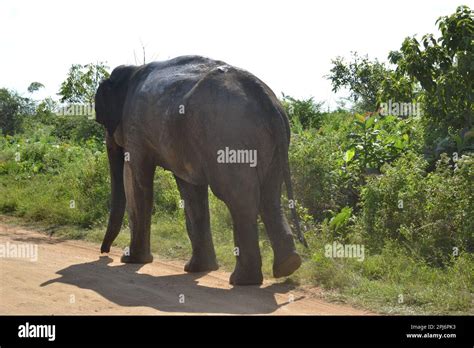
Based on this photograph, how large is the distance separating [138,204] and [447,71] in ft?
14.9

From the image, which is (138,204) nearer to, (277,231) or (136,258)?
(136,258)

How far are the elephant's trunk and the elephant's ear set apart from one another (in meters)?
0.26

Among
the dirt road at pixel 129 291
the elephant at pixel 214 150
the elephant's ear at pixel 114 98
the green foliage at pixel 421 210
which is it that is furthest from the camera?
the elephant's ear at pixel 114 98

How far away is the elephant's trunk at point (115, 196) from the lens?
10000 millimetres

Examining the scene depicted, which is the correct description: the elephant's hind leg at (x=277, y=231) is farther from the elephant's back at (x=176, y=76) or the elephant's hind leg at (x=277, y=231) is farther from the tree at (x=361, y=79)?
the tree at (x=361, y=79)

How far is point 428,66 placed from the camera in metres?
10.6

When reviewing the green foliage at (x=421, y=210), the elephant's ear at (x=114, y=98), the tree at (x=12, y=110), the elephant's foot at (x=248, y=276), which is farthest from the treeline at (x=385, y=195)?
the tree at (x=12, y=110)

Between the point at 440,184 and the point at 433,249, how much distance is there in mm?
1014

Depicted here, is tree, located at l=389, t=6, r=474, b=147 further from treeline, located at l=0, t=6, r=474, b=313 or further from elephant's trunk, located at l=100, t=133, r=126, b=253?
elephant's trunk, located at l=100, t=133, r=126, b=253

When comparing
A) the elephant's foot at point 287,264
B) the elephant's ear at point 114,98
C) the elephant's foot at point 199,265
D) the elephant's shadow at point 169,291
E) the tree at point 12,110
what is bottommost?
the elephant's shadow at point 169,291

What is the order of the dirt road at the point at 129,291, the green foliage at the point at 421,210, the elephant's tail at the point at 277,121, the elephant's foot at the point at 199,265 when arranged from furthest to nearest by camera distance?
the elephant's foot at the point at 199,265 → the green foliage at the point at 421,210 → the elephant's tail at the point at 277,121 → the dirt road at the point at 129,291
